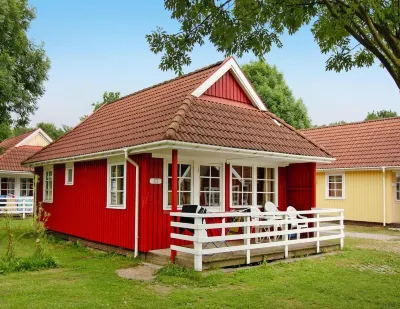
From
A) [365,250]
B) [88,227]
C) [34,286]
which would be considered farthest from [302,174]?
[34,286]

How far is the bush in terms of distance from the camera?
31.2 ft

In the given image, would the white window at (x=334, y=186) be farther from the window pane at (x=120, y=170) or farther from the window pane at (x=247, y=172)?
the window pane at (x=120, y=170)

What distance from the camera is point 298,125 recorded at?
3906cm

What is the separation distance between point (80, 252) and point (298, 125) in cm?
2973

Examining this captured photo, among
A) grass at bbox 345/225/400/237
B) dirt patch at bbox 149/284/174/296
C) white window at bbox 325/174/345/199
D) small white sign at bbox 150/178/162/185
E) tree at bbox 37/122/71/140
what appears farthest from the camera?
tree at bbox 37/122/71/140

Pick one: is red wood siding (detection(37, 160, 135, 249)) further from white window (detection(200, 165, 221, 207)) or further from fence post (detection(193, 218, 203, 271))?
fence post (detection(193, 218, 203, 271))

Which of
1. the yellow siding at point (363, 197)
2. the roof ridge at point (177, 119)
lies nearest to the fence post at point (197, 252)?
the roof ridge at point (177, 119)

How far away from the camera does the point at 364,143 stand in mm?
22391

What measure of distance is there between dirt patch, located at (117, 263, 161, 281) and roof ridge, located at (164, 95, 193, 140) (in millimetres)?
2963

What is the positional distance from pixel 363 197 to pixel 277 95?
19224 mm

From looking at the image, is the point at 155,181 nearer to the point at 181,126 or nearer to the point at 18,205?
the point at 181,126

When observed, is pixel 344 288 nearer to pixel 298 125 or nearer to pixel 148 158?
pixel 148 158

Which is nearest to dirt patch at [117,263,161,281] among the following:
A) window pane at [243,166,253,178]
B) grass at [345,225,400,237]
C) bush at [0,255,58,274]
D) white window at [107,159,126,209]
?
bush at [0,255,58,274]

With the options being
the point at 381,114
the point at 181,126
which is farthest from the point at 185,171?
the point at 381,114
